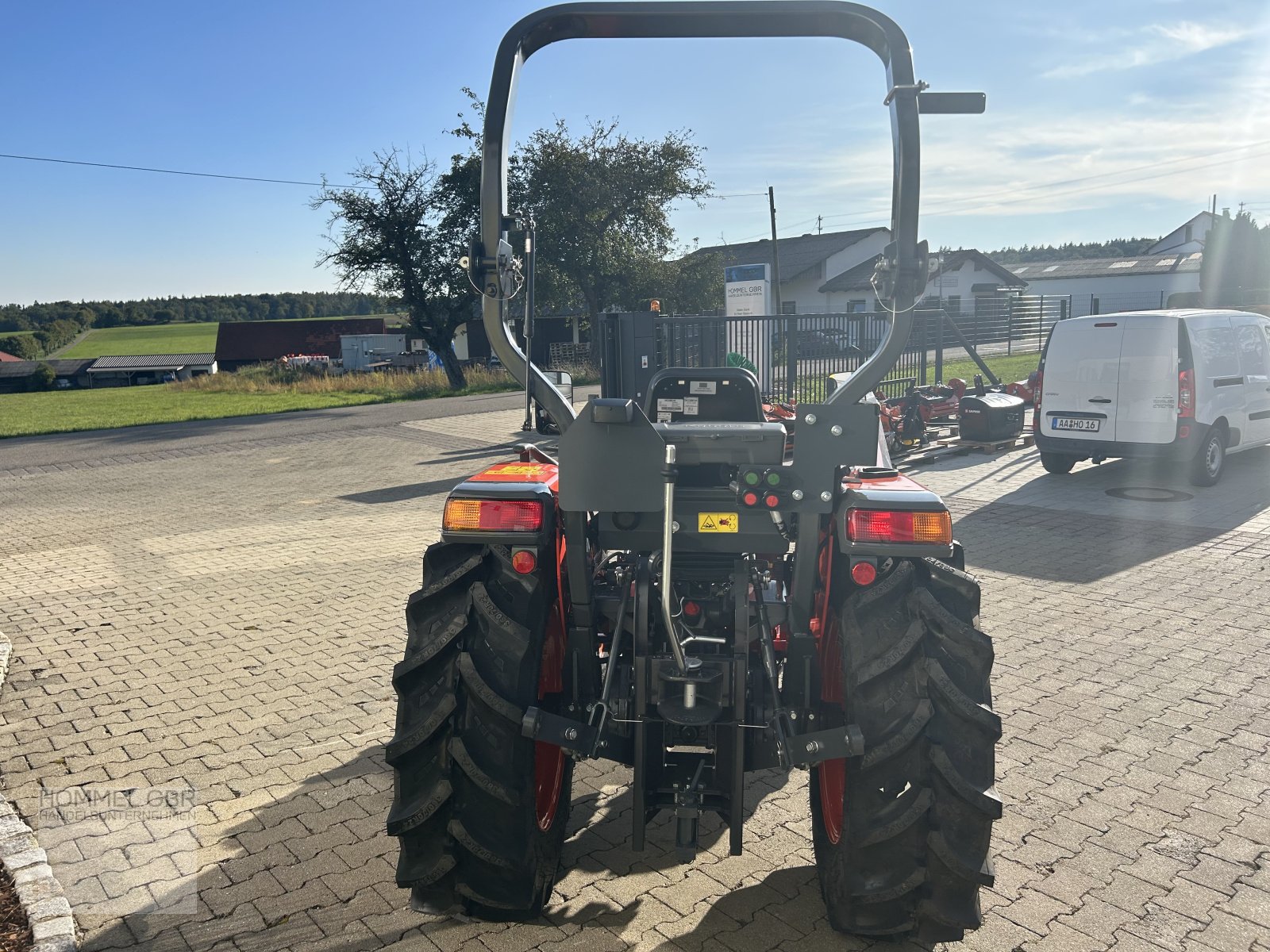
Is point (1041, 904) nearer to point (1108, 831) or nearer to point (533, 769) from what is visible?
point (1108, 831)

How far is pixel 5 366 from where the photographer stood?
54188 mm

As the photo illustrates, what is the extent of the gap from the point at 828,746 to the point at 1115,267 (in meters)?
70.1

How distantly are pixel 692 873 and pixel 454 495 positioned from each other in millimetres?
1696

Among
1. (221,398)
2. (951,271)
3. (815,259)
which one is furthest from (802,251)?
(221,398)

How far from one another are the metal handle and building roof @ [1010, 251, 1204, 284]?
2603 inches

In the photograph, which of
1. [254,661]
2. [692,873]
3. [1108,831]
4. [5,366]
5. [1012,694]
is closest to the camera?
[692,873]

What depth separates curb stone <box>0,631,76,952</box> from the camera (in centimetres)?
340

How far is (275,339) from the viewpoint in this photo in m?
74.5

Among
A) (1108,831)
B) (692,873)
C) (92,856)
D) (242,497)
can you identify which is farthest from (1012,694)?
(242,497)

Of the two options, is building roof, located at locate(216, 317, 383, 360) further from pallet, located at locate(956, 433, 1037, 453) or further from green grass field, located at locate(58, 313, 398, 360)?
pallet, located at locate(956, 433, 1037, 453)

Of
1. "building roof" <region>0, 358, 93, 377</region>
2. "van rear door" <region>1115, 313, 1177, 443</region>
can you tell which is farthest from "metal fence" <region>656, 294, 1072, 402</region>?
"building roof" <region>0, 358, 93, 377</region>

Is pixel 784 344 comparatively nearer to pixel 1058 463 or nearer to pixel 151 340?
pixel 1058 463

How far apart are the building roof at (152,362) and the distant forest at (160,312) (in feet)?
79.0

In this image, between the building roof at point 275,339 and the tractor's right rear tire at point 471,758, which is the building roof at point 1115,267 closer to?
the building roof at point 275,339
